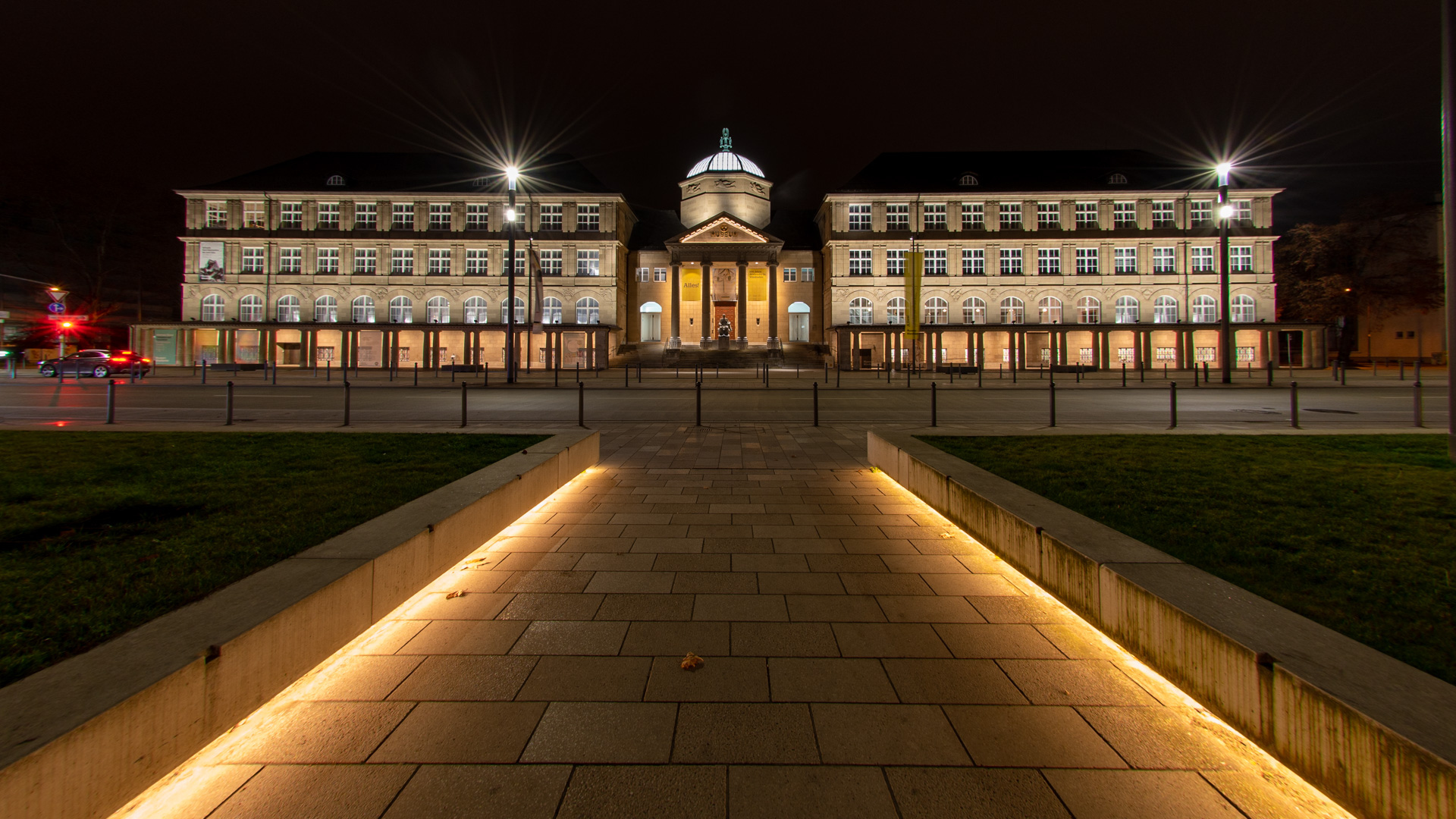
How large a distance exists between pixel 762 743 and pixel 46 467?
8703mm

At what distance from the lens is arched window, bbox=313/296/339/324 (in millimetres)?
56562

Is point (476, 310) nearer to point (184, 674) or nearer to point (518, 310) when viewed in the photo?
point (518, 310)

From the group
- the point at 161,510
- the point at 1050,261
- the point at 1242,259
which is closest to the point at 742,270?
the point at 1050,261

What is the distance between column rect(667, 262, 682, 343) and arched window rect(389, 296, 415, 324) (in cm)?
2232

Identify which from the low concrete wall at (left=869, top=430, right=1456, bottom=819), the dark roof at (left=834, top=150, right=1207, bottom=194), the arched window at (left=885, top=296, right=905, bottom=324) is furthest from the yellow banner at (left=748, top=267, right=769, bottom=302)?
the low concrete wall at (left=869, top=430, right=1456, bottom=819)

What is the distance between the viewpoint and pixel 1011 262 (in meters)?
56.4

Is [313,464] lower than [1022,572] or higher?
higher

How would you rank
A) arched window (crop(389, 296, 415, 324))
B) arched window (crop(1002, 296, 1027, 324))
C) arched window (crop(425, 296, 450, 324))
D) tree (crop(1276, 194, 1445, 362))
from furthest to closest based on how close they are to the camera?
1. arched window (crop(425, 296, 450, 324))
2. arched window (crop(389, 296, 415, 324))
3. arched window (crop(1002, 296, 1027, 324))
4. tree (crop(1276, 194, 1445, 362))

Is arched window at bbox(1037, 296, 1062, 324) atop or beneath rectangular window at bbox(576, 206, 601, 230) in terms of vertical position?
beneath

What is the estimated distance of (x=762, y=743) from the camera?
9.01 ft

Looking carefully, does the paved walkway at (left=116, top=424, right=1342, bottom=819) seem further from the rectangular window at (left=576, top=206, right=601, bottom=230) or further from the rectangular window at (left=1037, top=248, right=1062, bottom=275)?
the rectangular window at (left=1037, top=248, right=1062, bottom=275)

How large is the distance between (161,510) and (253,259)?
213 ft

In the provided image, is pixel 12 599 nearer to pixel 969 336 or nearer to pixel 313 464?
pixel 313 464

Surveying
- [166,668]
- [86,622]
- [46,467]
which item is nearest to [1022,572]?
[166,668]
